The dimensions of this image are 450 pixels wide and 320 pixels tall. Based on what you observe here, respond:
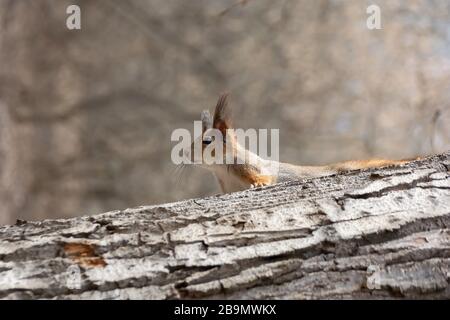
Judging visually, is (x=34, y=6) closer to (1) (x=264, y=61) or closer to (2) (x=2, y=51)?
(2) (x=2, y=51)

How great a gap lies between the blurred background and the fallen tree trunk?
2.41 m

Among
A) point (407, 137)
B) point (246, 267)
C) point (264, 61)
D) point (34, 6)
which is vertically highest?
point (34, 6)

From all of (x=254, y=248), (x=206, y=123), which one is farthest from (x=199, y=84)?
(x=254, y=248)

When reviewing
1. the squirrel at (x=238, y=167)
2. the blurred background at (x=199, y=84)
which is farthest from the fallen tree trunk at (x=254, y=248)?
the blurred background at (x=199, y=84)

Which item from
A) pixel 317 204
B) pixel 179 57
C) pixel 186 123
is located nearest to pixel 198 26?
pixel 179 57

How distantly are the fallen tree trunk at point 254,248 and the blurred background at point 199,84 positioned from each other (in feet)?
7.92

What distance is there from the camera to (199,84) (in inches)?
147

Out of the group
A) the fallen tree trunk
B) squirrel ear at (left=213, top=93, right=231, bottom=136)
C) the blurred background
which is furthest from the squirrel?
the fallen tree trunk

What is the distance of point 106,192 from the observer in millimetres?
3691

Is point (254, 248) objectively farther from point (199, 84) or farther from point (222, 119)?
point (199, 84)

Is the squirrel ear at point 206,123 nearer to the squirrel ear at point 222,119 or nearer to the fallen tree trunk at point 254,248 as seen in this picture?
the squirrel ear at point 222,119

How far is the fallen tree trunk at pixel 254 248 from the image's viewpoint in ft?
3.44

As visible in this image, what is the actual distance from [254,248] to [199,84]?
106 inches

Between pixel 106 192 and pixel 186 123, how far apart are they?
1.93 ft
